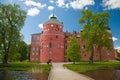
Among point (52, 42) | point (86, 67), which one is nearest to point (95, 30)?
point (86, 67)

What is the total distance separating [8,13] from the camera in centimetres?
4169

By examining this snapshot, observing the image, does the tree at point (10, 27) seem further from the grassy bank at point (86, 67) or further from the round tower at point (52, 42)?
the round tower at point (52, 42)

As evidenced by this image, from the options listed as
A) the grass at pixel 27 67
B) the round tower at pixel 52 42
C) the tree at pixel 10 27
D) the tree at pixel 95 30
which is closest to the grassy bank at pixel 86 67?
the grass at pixel 27 67

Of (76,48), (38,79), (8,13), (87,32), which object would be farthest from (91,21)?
(38,79)

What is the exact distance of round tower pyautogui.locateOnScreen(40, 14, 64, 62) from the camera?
59969 mm

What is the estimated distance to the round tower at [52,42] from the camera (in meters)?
60.0

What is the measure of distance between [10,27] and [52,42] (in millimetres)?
21494

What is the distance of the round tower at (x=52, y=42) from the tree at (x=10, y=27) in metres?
18.8

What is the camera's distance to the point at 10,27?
41062mm

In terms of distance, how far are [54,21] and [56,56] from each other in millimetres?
11713

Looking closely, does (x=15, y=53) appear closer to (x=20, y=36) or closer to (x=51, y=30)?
(x=20, y=36)

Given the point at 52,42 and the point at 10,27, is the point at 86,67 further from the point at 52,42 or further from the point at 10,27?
the point at 52,42

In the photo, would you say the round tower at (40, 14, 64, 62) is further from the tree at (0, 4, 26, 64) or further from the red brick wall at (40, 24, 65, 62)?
the tree at (0, 4, 26, 64)

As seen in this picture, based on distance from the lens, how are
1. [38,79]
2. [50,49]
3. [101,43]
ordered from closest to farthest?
[38,79] < [101,43] < [50,49]
